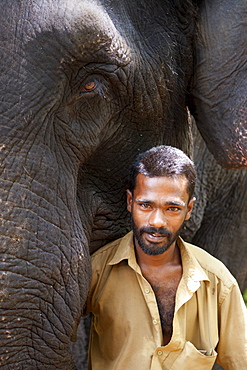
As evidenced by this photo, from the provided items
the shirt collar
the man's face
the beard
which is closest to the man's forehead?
the man's face

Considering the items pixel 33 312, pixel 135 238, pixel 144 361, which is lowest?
pixel 144 361

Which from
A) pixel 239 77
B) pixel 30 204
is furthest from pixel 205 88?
pixel 30 204

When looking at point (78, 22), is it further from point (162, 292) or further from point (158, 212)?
point (162, 292)

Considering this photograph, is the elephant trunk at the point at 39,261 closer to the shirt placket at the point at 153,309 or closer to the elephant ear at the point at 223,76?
the shirt placket at the point at 153,309

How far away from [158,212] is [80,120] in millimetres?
372

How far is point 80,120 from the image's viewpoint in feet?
7.64

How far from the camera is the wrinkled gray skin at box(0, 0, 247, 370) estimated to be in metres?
2.12

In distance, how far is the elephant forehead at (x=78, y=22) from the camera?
2158 mm

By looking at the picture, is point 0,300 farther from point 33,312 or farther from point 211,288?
point 211,288

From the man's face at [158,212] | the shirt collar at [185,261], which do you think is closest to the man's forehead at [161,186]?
the man's face at [158,212]

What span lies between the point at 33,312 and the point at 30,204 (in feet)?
0.98

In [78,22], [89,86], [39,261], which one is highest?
[78,22]

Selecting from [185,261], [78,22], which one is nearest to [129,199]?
[185,261]

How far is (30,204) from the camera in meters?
2.12
